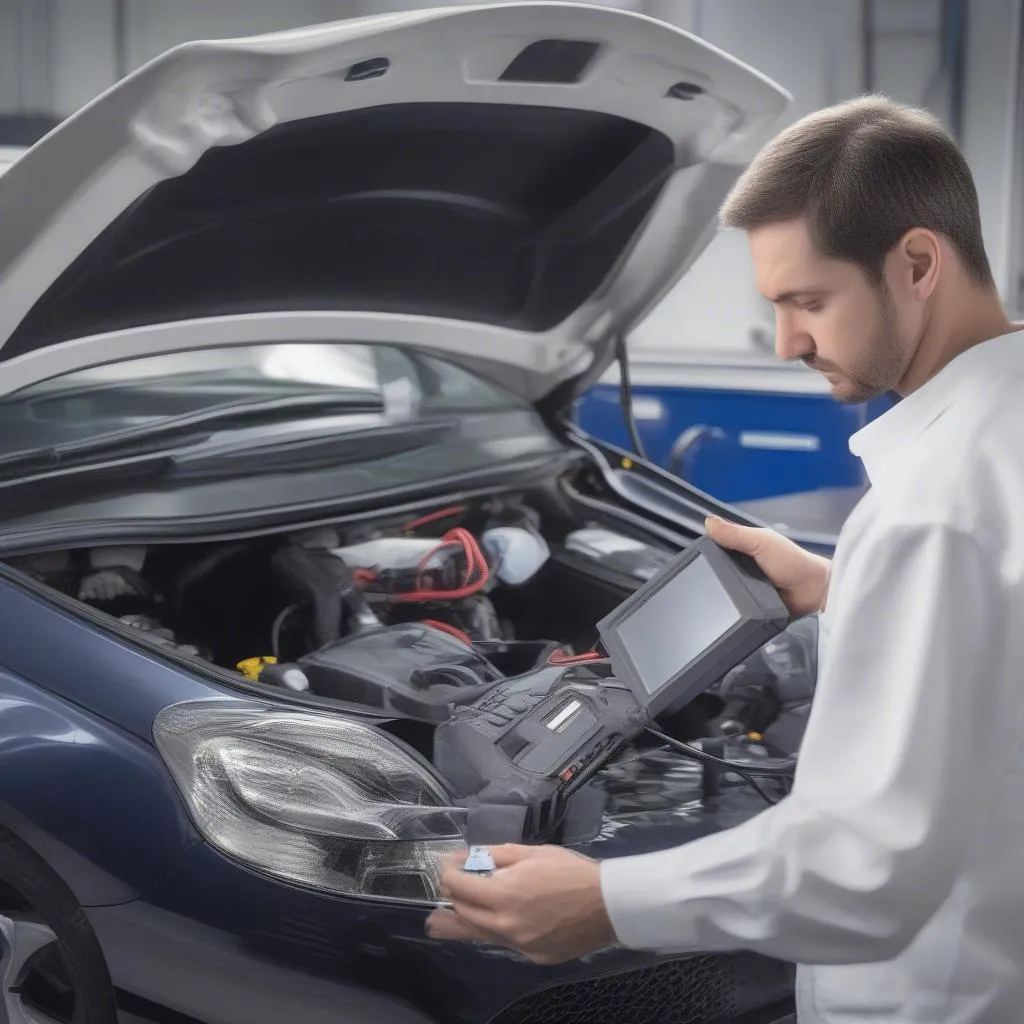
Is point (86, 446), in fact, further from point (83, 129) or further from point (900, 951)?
point (900, 951)

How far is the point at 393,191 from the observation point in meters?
2.14

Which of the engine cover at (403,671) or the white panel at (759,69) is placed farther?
the white panel at (759,69)

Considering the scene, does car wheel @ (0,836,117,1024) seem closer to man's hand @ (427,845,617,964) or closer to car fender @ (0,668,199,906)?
car fender @ (0,668,199,906)

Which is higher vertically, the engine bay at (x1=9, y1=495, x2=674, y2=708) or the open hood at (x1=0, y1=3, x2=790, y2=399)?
the open hood at (x1=0, y1=3, x2=790, y2=399)

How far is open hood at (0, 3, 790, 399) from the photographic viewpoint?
1.66 m

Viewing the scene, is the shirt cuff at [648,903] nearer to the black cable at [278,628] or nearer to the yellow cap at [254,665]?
the yellow cap at [254,665]

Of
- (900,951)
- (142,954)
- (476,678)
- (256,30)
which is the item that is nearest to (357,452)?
(476,678)

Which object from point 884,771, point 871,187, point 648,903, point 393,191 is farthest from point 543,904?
point 393,191

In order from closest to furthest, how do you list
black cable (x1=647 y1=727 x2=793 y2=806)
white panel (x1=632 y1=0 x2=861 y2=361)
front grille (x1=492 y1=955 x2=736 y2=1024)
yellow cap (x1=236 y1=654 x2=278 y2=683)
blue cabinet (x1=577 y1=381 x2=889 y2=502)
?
front grille (x1=492 y1=955 x2=736 y2=1024) → black cable (x1=647 y1=727 x2=793 y2=806) → yellow cap (x1=236 y1=654 x2=278 y2=683) → white panel (x1=632 y1=0 x2=861 y2=361) → blue cabinet (x1=577 y1=381 x2=889 y2=502)

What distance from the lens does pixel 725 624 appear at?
1.36 m

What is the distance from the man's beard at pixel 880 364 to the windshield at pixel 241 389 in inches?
52.6

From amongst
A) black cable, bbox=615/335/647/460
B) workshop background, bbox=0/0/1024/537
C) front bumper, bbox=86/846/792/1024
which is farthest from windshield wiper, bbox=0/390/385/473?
workshop background, bbox=0/0/1024/537

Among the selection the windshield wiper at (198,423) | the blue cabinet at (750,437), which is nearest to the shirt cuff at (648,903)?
the windshield wiper at (198,423)

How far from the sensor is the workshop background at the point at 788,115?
12.6ft
